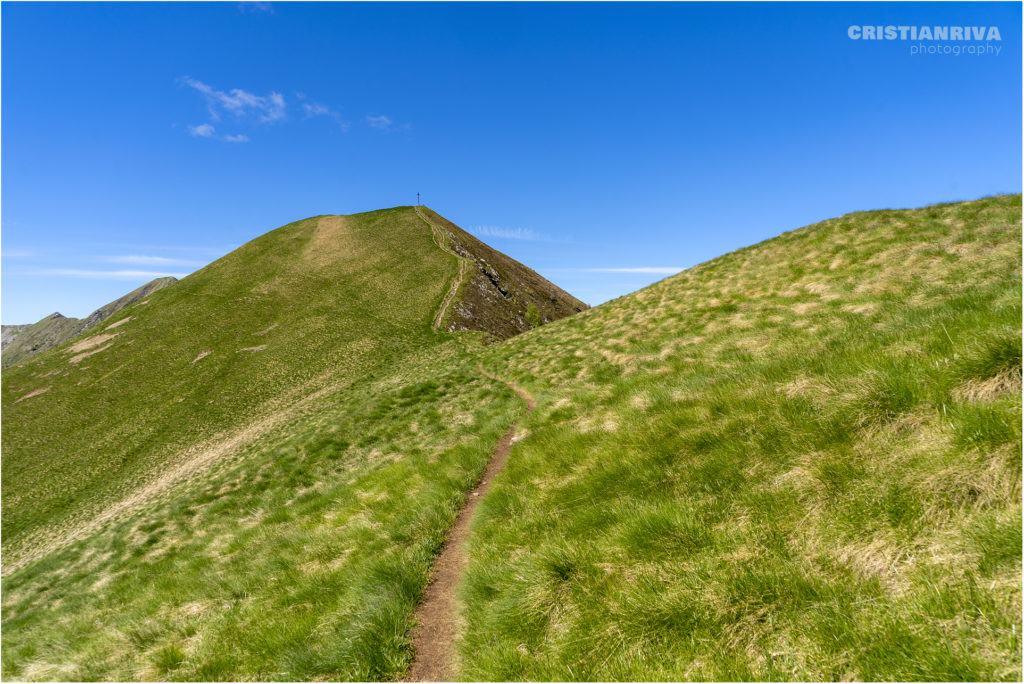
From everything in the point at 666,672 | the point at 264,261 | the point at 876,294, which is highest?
the point at 264,261

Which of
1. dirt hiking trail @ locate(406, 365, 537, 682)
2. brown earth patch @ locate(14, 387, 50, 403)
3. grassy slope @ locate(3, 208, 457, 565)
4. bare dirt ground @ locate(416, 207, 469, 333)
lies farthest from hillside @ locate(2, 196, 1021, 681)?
brown earth patch @ locate(14, 387, 50, 403)

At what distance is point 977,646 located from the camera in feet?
8.13

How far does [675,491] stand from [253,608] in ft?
23.8

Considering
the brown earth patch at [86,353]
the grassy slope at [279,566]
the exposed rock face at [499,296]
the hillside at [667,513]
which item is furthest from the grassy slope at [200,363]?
the grassy slope at [279,566]

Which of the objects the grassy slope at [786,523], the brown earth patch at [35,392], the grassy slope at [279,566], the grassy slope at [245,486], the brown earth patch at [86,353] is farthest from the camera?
the brown earth patch at [86,353]

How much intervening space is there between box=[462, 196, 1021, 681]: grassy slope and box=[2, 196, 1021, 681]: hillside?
1.0 inches

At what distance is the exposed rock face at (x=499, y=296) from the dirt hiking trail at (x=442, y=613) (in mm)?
42414

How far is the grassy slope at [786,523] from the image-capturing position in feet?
9.43

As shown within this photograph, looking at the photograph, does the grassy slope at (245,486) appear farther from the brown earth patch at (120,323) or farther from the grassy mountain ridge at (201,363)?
the brown earth patch at (120,323)

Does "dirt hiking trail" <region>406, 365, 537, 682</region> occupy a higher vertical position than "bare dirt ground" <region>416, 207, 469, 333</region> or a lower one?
lower

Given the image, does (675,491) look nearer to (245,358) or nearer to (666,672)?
(666,672)

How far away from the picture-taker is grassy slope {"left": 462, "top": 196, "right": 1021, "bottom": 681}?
2.88 metres

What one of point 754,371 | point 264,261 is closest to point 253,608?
point 754,371

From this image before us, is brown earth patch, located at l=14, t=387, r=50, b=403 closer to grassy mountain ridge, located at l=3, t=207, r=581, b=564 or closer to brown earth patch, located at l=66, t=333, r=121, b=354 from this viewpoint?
grassy mountain ridge, located at l=3, t=207, r=581, b=564
